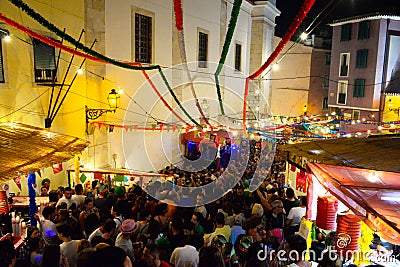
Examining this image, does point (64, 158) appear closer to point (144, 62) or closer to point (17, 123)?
point (17, 123)

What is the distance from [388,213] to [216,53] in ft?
61.3

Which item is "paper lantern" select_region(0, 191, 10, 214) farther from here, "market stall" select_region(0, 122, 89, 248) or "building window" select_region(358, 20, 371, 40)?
"building window" select_region(358, 20, 371, 40)

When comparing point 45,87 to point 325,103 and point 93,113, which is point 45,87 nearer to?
point 93,113

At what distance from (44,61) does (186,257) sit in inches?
337

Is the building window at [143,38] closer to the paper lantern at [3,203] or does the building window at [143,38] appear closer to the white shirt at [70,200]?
the white shirt at [70,200]

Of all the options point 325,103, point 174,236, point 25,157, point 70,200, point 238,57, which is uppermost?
point 238,57

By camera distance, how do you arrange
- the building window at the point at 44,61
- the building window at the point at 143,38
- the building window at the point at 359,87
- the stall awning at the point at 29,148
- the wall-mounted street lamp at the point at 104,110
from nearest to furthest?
the stall awning at the point at 29,148, the building window at the point at 44,61, the wall-mounted street lamp at the point at 104,110, the building window at the point at 143,38, the building window at the point at 359,87

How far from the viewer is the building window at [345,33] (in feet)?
97.5

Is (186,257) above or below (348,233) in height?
below

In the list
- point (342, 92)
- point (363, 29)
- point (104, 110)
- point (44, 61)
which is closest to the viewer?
point (44, 61)

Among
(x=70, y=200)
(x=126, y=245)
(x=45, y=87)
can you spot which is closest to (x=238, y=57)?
(x=45, y=87)

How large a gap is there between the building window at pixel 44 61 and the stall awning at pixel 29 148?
1.81 m

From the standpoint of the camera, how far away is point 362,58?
28.5 m

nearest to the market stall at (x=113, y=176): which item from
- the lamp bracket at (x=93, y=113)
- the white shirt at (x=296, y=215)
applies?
the lamp bracket at (x=93, y=113)
